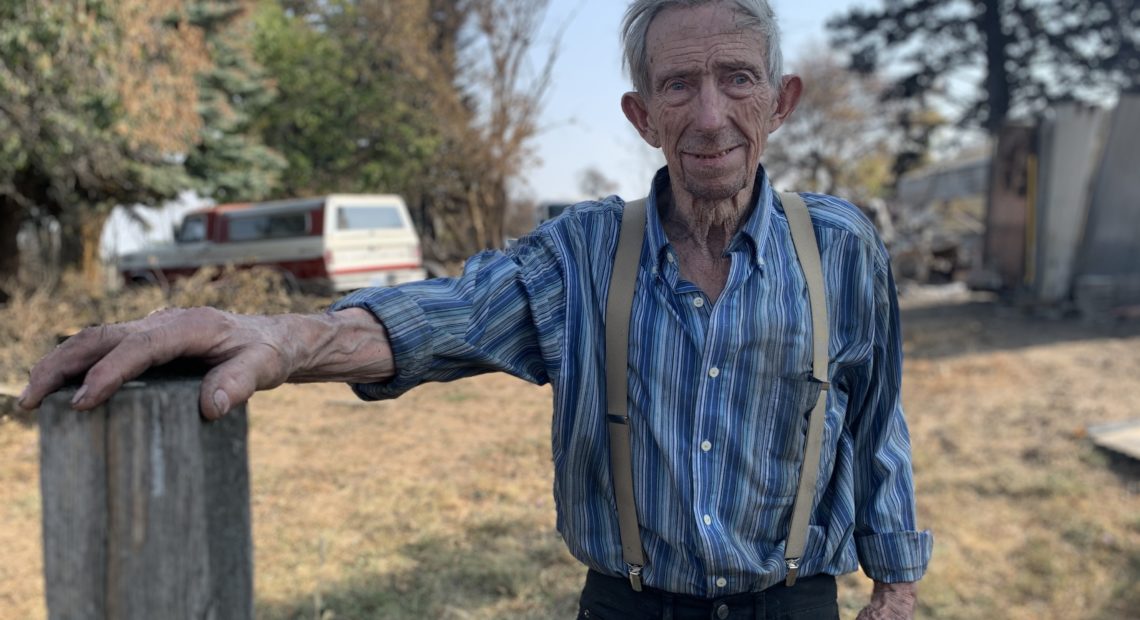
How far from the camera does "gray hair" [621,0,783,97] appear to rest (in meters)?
1.54

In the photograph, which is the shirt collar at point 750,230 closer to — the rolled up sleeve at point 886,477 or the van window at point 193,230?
the rolled up sleeve at point 886,477

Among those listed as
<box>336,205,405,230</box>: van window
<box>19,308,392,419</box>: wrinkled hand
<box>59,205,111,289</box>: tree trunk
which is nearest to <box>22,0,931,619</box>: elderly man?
<box>19,308,392,419</box>: wrinkled hand

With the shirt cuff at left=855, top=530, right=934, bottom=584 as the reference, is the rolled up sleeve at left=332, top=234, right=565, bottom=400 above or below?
above

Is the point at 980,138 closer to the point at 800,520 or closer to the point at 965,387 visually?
the point at 965,387

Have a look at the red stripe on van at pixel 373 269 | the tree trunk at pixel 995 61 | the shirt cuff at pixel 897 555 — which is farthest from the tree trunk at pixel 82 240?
the tree trunk at pixel 995 61

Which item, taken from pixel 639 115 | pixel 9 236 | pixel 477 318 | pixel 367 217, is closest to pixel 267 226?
pixel 367 217

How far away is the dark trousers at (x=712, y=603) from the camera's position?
5.05ft

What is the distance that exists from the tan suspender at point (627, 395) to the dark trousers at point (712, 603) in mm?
36

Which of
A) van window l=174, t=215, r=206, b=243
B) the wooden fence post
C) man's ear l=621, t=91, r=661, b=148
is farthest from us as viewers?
van window l=174, t=215, r=206, b=243

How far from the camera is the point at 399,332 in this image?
1.31m

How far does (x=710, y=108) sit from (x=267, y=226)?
12.1 m

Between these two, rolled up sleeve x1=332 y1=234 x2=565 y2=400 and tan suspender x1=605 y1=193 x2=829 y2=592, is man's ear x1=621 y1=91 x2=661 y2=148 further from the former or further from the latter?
rolled up sleeve x1=332 y1=234 x2=565 y2=400

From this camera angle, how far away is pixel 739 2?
5.01ft

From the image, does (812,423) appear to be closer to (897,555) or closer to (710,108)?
(897,555)
